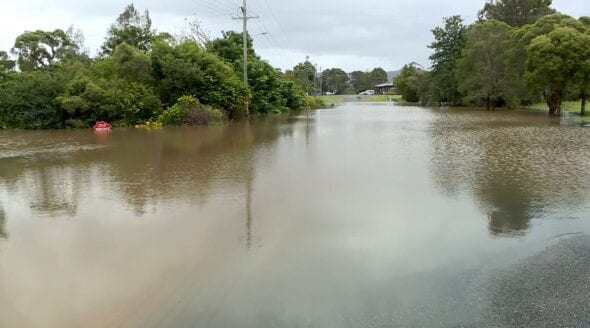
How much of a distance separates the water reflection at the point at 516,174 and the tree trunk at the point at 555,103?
14.9m

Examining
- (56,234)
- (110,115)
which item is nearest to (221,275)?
(56,234)

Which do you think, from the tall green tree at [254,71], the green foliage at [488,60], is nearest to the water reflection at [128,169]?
the tall green tree at [254,71]

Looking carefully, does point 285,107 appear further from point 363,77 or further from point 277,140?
point 363,77

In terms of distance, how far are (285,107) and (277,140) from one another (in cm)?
2637

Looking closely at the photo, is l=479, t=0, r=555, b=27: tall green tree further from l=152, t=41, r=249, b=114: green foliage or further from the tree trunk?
l=152, t=41, r=249, b=114: green foliage

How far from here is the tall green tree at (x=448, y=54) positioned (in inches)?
2244

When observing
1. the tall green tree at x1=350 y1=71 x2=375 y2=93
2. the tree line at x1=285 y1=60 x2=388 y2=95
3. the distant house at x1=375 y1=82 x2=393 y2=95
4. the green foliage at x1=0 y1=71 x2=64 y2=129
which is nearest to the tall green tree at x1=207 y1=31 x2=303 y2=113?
the green foliage at x1=0 y1=71 x2=64 y2=129

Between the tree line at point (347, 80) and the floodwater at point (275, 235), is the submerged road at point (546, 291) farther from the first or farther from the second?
the tree line at point (347, 80)

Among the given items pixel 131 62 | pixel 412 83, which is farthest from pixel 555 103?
pixel 412 83

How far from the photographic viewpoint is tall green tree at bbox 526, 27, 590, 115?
29.2 metres

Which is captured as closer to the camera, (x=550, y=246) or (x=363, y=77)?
(x=550, y=246)

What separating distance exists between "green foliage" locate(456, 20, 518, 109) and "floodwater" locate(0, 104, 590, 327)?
32838 mm

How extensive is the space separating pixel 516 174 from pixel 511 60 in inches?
1214

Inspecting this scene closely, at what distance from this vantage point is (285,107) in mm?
45875
